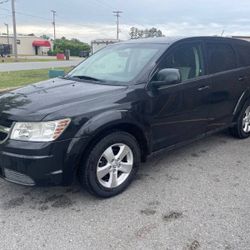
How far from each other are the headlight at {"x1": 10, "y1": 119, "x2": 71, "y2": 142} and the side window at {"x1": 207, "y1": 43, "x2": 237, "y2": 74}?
→ 2487 millimetres

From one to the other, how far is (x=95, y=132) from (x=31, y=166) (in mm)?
684

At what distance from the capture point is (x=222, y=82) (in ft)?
15.7

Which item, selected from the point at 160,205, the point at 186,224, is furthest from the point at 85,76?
the point at 186,224

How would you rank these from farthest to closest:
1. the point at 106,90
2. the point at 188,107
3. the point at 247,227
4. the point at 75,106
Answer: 1. the point at 188,107
2. the point at 106,90
3. the point at 75,106
4. the point at 247,227

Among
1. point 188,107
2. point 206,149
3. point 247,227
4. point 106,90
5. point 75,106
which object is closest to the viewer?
point 247,227

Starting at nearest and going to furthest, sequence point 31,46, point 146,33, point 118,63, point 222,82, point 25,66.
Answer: point 118,63 < point 222,82 < point 25,66 < point 146,33 < point 31,46

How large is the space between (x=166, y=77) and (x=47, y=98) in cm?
135

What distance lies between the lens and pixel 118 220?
3162mm

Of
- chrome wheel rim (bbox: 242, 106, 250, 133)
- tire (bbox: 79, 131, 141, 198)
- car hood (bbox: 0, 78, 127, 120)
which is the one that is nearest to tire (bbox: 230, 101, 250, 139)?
chrome wheel rim (bbox: 242, 106, 250, 133)

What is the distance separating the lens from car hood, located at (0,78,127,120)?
10.5ft

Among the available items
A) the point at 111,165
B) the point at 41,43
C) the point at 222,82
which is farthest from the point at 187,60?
the point at 41,43

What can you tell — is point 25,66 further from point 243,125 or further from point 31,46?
point 31,46

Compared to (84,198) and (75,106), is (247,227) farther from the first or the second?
(75,106)

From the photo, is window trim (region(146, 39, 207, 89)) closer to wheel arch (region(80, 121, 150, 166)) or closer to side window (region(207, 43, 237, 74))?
side window (region(207, 43, 237, 74))
